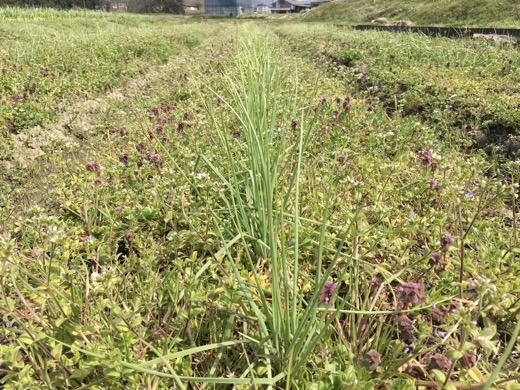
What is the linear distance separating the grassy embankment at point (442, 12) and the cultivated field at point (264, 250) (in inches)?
659

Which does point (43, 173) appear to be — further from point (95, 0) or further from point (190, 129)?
point (95, 0)

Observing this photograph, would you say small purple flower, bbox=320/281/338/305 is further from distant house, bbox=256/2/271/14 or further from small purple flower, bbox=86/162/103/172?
distant house, bbox=256/2/271/14

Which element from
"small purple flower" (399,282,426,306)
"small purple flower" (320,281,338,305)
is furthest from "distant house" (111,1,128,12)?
"small purple flower" (399,282,426,306)

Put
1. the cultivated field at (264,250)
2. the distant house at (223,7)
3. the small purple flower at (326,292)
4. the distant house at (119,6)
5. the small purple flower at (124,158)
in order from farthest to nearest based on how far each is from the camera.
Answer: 1. the distant house at (223,7)
2. the distant house at (119,6)
3. the small purple flower at (124,158)
4. the small purple flower at (326,292)
5. the cultivated field at (264,250)

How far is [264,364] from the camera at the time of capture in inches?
46.3

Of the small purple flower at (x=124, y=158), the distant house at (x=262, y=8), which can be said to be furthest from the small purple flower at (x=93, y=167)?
the distant house at (x=262, y=8)

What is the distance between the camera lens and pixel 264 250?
5.46ft

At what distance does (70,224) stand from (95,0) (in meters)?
71.2


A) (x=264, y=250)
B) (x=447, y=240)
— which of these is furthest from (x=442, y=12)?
(x=264, y=250)

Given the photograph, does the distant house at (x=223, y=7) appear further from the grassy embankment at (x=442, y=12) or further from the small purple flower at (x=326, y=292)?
the small purple flower at (x=326, y=292)

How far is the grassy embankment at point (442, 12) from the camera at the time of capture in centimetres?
1669

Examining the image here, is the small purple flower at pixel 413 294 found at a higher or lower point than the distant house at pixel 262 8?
lower

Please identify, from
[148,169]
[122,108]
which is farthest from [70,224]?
[122,108]

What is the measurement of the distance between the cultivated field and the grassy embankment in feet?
54.9
